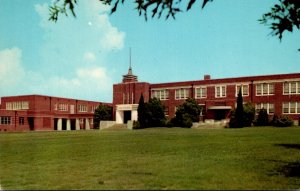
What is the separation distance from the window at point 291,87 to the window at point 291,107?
152cm

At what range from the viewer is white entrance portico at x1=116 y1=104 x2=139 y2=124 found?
66.6 m

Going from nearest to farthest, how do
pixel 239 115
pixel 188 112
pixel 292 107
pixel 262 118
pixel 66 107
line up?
pixel 239 115 < pixel 262 118 < pixel 292 107 < pixel 188 112 < pixel 66 107

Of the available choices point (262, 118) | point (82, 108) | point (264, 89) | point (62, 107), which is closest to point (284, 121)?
point (262, 118)

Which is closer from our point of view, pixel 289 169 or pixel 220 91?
pixel 289 169

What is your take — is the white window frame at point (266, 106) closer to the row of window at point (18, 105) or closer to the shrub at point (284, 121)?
the shrub at point (284, 121)

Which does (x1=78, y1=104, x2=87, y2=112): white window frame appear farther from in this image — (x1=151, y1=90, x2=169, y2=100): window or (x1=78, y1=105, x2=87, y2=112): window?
(x1=151, y1=90, x2=169, y2=100): window

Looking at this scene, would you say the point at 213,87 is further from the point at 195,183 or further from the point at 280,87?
the point at 195,183

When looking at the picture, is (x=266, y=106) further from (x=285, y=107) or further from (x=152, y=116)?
(x=152, y=116)

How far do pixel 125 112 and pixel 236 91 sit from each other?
816 inches

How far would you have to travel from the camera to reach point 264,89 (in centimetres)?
5522

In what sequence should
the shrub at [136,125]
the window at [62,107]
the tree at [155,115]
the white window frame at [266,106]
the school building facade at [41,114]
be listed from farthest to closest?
the window at [62,107] → the school building facade at [41,114] → the shrub at [136,125] → the tree at [155,115] → the white window frame at [266,106]

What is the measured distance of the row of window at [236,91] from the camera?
52.7 meters

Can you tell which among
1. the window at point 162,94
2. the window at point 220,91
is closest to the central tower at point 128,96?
the window at point 162,94

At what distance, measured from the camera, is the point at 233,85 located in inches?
2277
